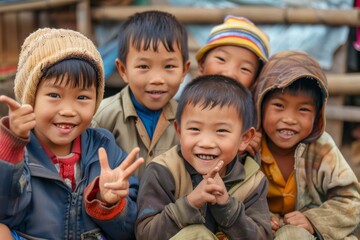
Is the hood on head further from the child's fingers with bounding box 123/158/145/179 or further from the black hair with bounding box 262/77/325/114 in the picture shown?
the child's fingers with bounding box 123/158/145/179

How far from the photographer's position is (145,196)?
2.92 meters

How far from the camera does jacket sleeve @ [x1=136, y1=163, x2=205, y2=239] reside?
2.79 m

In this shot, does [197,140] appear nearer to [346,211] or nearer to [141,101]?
[141,101]

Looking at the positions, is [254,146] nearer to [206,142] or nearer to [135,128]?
[206,142]

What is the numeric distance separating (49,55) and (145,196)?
2.45 ft

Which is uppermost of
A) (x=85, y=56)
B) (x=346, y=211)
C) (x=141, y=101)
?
(x=85, y=56)

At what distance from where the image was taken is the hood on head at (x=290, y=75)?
331 cm

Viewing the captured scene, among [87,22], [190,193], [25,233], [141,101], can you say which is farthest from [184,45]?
[87,22]

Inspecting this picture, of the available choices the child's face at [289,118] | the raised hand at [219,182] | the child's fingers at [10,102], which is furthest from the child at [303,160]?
the child's fingers at [10,102]

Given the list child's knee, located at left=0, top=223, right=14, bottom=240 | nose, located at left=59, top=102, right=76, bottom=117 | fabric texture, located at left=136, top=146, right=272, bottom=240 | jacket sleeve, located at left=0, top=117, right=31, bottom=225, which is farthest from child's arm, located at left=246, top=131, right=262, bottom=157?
child's knee, located at left=0, top=223, right=14, bottom=240

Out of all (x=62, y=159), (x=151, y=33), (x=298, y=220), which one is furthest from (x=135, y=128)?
(x=298, y=220)

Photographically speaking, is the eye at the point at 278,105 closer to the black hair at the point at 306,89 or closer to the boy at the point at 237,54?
the black hair at the point at 306,89

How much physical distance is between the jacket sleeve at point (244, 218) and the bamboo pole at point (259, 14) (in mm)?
3659

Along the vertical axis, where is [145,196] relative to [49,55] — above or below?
below
